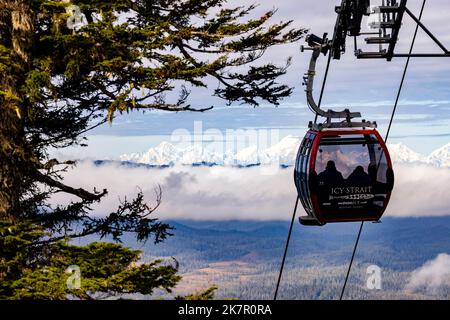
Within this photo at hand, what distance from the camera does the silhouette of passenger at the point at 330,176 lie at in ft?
48.7

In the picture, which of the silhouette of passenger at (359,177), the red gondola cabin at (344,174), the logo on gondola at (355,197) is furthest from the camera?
the silhouette of passenger at (359,177)

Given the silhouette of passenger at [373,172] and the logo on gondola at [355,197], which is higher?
the silhouette of passenger at [373,172]

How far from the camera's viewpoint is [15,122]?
1861cm

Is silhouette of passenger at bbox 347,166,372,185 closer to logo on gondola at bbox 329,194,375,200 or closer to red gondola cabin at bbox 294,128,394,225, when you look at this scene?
red gondola cabin at bbox 294,128,394,225

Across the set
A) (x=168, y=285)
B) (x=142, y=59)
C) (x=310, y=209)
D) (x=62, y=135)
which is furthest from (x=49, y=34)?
(x=310, y=209)

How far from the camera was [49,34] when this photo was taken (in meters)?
18.6

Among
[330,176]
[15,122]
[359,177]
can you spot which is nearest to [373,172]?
[359,177]

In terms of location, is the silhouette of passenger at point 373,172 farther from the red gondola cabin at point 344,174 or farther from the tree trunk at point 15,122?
the tree trunk at point 15,122

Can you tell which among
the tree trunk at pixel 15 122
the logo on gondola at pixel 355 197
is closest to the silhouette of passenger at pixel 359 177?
the logo on gondola at pixel 355 197

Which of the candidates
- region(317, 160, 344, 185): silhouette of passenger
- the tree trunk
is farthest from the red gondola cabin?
the tree trunk

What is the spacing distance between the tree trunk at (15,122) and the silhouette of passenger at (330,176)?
7.00 m

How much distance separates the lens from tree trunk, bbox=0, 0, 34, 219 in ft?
60.0

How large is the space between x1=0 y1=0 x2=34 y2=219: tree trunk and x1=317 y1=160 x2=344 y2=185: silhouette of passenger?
7.00m
